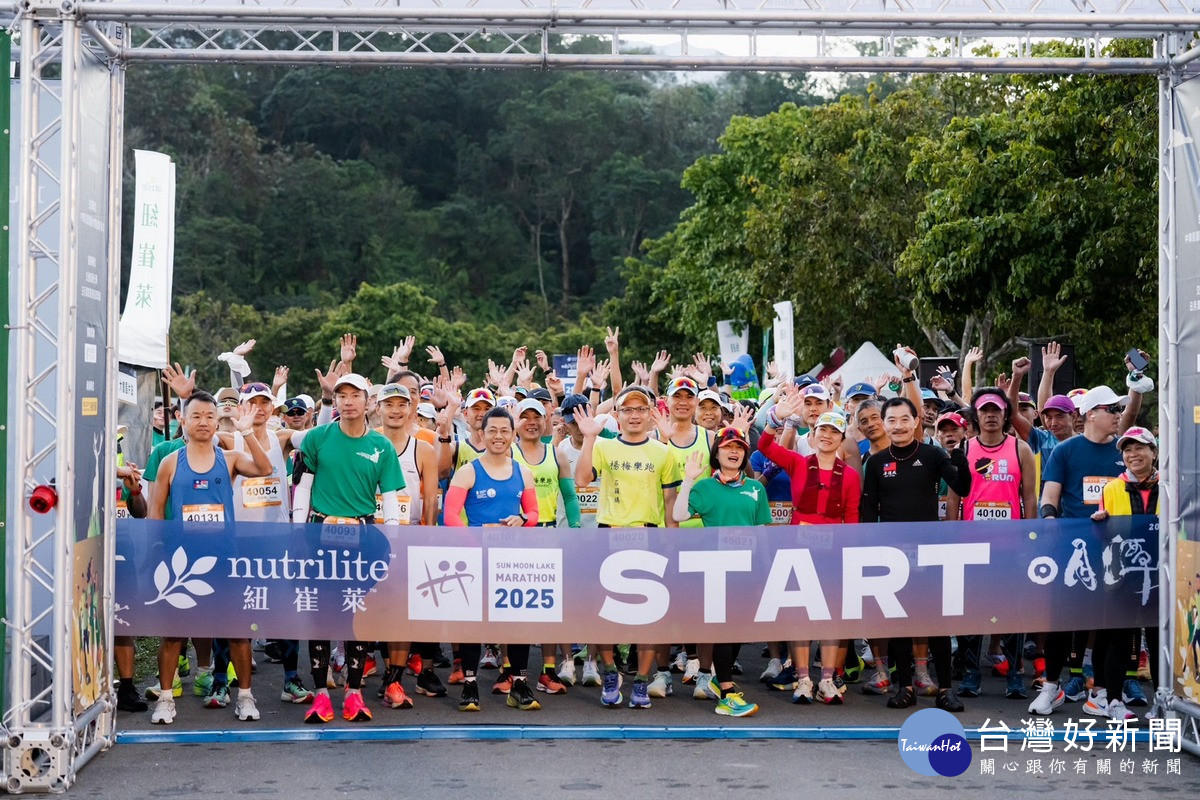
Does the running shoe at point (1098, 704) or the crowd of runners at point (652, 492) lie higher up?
the crowd of runners at point (652, 492)

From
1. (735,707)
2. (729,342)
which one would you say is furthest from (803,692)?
(729,342)

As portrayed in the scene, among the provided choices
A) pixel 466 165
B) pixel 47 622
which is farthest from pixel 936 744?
pixel 466 165

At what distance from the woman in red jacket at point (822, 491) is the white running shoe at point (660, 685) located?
0.85 metres

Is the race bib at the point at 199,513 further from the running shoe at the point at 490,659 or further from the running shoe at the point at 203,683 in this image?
the running shoe at the point at 490,659

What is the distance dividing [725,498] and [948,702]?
6.30 ft

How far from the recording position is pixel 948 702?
30.2 feet

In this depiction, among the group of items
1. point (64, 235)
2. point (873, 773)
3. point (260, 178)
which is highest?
point (260, 178)

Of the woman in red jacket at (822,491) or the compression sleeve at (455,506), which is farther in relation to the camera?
the woman in red jacket at (822,491)

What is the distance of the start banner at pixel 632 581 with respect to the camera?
8992mm

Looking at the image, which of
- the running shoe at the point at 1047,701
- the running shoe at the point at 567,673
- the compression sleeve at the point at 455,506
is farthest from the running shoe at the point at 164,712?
the running shoe at the point at 1047,701

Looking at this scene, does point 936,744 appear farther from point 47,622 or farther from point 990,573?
point 47,622

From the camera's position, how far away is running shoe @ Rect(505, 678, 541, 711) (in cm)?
931

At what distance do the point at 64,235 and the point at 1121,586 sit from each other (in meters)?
6.64

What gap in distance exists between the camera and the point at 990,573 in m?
9.14
